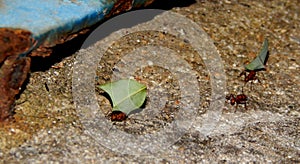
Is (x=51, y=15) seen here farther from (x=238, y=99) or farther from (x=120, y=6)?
(x=238, y=99)

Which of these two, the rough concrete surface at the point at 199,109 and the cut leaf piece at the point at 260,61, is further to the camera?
the cut leaf piece at the point at 260,61

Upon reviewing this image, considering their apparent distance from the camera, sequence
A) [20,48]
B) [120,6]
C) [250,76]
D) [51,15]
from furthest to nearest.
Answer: [250,76] < [120,6] < [51,15] < [20,48]

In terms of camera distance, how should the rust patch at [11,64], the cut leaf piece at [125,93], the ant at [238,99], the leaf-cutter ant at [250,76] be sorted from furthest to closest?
the leaf-cutter ant at [250,76] → the ant at [238,99] → the cut leaf piece at [125,93] → the rust patch at [11,64]

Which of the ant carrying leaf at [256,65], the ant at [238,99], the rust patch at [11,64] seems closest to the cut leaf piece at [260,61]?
the ant carrying leaf at [256,65]

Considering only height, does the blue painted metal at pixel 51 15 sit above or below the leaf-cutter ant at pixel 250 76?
above

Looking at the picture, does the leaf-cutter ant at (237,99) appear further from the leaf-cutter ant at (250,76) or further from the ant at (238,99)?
the leaf-cutter ant at (250,76)

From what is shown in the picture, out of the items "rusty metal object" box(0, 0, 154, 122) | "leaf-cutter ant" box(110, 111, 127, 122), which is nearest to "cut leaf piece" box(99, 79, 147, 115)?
"leaf-cutter ant" box(110, 111, 127, 122)

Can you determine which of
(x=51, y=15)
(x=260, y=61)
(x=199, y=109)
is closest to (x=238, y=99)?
(x=199, y=109)
